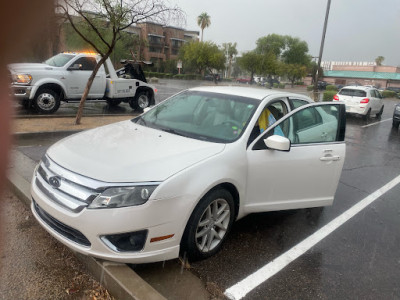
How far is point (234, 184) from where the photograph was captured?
3.28 m

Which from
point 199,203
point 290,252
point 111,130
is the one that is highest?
point 111,130

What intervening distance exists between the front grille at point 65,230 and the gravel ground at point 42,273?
0.26m

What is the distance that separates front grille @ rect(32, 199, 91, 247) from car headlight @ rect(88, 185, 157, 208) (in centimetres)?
30

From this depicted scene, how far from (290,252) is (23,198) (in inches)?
119

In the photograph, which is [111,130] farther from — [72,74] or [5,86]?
[72,74]

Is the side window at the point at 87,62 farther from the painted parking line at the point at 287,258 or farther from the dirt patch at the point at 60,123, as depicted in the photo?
the painted parking line at the point at 287,258

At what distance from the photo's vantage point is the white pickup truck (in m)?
9.53

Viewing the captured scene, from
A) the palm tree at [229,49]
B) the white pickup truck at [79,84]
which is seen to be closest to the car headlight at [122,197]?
the white pickup truck at [79,84]

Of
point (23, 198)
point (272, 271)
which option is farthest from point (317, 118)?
point (23, 198)

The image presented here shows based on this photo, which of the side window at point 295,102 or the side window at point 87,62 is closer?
the side window at point 295,102

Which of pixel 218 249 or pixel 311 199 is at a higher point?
pixel 311 199

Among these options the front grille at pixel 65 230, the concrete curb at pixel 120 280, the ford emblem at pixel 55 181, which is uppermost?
the ford emblem at pixel 55 181

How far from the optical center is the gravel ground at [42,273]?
260cm

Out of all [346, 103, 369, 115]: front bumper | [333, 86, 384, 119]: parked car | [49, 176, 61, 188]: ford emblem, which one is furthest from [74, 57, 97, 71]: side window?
[346, 103, 369, 115]: front bumper
